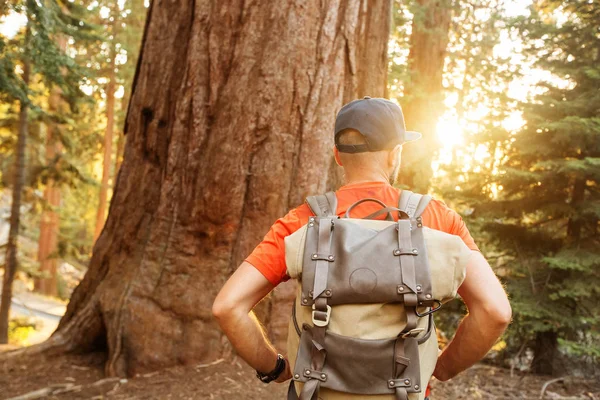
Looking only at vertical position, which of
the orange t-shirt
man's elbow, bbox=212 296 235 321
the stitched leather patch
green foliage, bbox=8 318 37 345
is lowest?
green foliage, bbox=8 318 37 345

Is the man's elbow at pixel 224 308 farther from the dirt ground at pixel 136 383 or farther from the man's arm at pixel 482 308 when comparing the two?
the dirt ground at pixel 136 383

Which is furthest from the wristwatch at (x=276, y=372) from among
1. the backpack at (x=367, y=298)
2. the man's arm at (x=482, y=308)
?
the man's arm at (x=482, y=308)

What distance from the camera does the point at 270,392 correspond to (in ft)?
14.8

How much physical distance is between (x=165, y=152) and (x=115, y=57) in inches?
583

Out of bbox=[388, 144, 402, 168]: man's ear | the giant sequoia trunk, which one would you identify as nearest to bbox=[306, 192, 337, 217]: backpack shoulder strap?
bbox=[388, 144, 402, 168]: man's ear

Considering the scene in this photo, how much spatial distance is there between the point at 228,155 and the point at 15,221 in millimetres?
8535

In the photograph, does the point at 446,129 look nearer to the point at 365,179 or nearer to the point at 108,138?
the point at 365,179

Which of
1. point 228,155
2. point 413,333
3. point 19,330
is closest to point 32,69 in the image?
point 228,155

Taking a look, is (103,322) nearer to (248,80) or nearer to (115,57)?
(248,80)

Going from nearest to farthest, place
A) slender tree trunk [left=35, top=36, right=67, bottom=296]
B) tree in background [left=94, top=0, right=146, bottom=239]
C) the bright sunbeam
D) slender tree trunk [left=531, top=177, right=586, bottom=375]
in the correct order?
1. slender tree trunk [left=531, top=177, right=586, bottom=375]
2. the bright sunbeam
3. tree in background [left=94, top=0, right=146, bottom=239]
4. slender tree trunk [left=35, top=36, right=67, bottom=296]

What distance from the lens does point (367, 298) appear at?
6.49ft

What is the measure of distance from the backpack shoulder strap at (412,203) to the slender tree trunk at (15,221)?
33.7ft

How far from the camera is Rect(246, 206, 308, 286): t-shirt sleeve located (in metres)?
2.22

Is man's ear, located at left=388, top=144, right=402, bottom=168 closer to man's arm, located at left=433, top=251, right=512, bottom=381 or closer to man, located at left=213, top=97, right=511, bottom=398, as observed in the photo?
man, located at left=213, top=97, right=511, bottom=398
